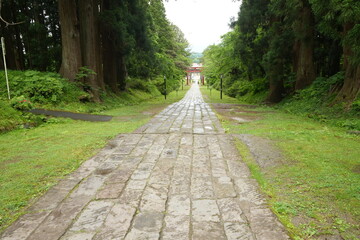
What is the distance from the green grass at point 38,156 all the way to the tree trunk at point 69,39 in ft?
15.8

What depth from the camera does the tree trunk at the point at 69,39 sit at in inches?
383

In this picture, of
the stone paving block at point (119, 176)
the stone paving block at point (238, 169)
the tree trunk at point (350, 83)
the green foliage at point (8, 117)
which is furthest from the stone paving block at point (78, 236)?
the tree trunk at point (350, 83)

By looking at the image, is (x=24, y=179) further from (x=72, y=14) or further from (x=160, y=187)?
(x=72, y=14)

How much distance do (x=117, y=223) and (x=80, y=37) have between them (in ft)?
36.1

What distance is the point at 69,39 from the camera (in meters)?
9.89

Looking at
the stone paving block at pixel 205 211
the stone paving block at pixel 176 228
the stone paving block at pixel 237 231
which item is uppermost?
the stone paving block at pixel 176 228

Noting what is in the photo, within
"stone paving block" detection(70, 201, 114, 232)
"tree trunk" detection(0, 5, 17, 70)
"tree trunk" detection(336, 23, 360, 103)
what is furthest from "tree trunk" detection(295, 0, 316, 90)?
"tree trunk" detection(0, 5, 17, 70)

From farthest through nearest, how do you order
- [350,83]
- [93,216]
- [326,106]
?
[326,106]
[350,83]
[93,216]

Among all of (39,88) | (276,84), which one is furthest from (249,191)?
(276,84)

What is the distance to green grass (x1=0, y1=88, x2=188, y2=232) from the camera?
2.38m

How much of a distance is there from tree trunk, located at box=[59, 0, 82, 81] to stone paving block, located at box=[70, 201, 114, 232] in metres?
9.09

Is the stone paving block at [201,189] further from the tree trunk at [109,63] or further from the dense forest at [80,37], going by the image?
the tree trunk at [109,63]

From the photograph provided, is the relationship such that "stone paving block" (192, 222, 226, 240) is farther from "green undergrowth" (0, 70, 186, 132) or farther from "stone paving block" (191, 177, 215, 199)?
"green undergrowth" (0, 70, 186, 132)

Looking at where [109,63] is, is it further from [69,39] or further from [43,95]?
[43,95]
